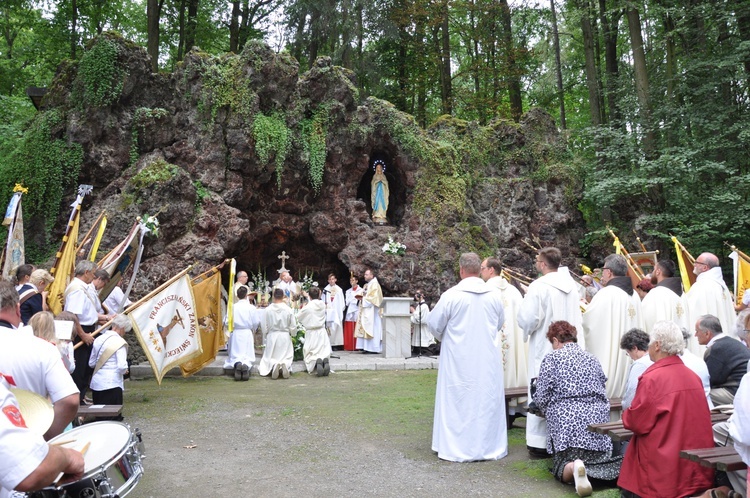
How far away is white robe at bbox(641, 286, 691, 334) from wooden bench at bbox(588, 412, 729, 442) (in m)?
3.18

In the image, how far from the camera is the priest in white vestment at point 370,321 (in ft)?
57.1

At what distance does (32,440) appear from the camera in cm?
234

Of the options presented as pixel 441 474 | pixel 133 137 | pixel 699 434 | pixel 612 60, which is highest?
pixel 612 60

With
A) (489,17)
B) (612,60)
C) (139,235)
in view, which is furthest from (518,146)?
(139,235)

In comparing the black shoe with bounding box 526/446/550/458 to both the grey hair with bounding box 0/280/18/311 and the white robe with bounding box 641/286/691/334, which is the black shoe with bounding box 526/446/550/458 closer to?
the white robe with bounding box 641/286/691/334

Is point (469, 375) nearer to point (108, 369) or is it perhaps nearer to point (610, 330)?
point (610, 330)

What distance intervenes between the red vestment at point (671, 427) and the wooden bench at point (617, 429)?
0.94 feet

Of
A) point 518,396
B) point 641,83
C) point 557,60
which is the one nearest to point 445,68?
point 557,60

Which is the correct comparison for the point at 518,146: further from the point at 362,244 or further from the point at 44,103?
the point at 44,103

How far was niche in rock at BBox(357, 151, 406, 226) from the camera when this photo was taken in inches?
856

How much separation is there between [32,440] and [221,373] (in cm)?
1127

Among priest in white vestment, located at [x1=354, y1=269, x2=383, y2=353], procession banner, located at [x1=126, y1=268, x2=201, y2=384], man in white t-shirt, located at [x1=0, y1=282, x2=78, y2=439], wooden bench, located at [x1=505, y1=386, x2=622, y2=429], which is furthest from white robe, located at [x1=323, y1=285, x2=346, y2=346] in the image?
man in white t-shirt, located at [x1=0, y1=282, x2=78, y2=439]

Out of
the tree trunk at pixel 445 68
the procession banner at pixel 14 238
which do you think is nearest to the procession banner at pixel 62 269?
the procession banner at pixel 14 238

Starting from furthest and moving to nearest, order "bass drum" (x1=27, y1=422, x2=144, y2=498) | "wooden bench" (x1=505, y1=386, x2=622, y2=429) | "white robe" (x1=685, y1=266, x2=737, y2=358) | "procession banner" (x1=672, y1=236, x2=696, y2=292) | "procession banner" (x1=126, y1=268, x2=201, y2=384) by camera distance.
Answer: "procession banner" (x1=672, y1=236, x2=696, y2=292) < "procession banner" (x1=126, y1=268, x2=201, y2=384) < "white robe" (x1=685, y1=266, x2=737, y2=358) < "wooden bench" (x1=505, y1=386, x2=622, y2=429) < "bass drum" (x1=27, y1=422, x2=144, y2=498)
